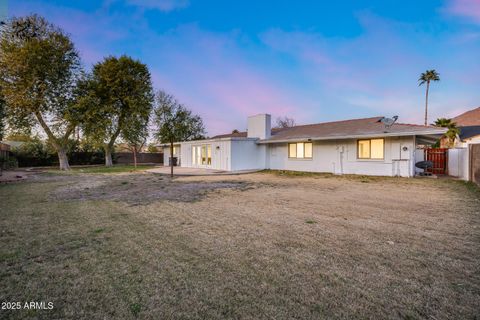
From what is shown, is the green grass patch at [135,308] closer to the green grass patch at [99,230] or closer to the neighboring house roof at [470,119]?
the green grass patch at [99,230]

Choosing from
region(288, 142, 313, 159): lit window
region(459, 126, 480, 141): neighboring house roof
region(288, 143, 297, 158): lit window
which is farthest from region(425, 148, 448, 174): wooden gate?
region(459, 126, 480, 141): neighboring house roof

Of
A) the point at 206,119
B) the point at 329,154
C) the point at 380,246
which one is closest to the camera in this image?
the point at 380,246

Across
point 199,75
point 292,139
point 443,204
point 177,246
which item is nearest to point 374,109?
point 292,139

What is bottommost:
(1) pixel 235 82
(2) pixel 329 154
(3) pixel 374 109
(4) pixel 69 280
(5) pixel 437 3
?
(4) pixel 69 280

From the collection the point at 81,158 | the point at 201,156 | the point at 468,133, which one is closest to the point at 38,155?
the point at 81,158

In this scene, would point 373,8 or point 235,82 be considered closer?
point 373,8

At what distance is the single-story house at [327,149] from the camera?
39.5ft

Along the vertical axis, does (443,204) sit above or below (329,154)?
below

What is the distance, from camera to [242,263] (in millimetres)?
2869

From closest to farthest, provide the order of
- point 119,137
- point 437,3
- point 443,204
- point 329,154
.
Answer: point 443,204 < point 437,3 < point 329,154 < point 119,137

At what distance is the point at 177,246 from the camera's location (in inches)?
135

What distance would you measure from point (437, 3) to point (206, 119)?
31.5 meters

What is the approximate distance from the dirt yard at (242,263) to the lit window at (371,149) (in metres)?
7.81

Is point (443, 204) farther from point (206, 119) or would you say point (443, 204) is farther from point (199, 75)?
point (206, 119)
